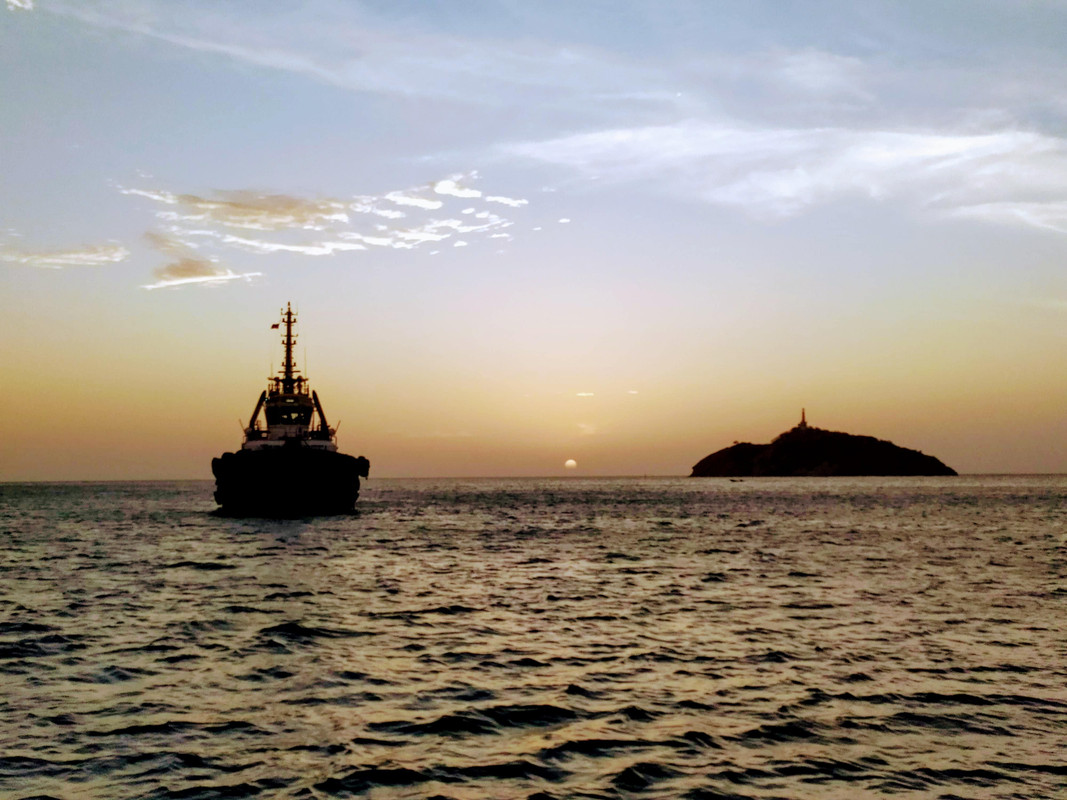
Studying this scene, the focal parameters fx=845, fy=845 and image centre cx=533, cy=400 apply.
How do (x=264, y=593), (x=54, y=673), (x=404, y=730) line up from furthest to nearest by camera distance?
(x=264, y=593) → (x=54, y=673) → (x=404, y=730)

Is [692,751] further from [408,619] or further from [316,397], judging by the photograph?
[316,397]

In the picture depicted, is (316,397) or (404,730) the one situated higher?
(316,397)

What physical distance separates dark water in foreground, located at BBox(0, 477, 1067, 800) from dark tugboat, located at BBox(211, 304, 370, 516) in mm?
28777

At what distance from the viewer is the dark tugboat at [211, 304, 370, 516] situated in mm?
63312

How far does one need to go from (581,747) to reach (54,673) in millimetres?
10278

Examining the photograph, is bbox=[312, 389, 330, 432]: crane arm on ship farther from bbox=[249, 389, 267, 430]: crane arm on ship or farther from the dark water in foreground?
the dark water in foreground

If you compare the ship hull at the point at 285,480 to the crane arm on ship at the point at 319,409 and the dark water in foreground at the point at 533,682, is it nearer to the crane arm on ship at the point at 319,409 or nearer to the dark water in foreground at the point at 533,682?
the crane arm on ship at the point at 319,409

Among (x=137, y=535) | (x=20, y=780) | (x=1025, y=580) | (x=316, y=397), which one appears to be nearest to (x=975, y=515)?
(x=1025, y=580)

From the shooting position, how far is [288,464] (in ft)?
206

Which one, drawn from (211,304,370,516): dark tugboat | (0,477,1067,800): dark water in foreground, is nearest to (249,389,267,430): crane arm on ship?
(211,304,370,516): dark tugboat

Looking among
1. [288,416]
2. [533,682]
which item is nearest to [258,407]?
[288,416]

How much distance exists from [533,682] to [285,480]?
51917 mm

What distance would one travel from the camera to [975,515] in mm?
80500

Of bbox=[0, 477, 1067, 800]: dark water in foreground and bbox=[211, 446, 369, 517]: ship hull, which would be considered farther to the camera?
bbox=[211, 446, 369, 517]: ship hull
